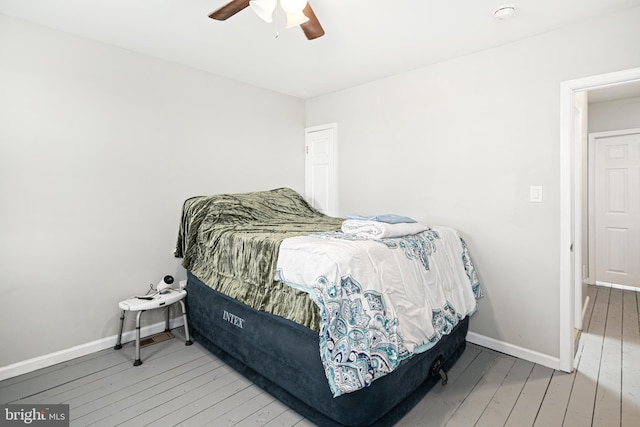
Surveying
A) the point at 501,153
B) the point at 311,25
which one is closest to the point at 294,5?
the point at 311,25

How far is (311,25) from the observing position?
186 centimetres

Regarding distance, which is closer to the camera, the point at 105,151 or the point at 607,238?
the point at 105,151

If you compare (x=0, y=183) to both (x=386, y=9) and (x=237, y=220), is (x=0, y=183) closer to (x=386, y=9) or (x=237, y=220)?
(x=237, y=220)

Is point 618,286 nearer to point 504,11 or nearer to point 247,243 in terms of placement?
point 504,11

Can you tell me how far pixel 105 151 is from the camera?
8.73ft

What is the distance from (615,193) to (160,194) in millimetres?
5315

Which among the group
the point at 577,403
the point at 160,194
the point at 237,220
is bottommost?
the point at 577,403

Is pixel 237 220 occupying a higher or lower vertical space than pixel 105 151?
lower

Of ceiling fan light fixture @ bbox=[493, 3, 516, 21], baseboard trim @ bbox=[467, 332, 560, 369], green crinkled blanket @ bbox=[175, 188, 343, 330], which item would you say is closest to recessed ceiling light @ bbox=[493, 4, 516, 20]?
ceiling fan light fixture @ bbox=[493, 3, 516, 21]

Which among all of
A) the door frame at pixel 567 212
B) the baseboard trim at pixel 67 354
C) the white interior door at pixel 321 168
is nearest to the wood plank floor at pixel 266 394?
the baseboard trim at pixel 67 354

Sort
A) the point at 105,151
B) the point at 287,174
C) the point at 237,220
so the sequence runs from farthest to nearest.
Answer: the point at 287,174, the point at 237,220, the point at 105,151

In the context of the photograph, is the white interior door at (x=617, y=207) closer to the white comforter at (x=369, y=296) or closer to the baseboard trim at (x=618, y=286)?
the baseboard trim at (x=618, y=286)

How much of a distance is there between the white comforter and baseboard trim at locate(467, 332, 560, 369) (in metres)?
0.72

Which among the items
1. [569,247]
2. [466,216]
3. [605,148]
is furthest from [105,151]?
[605,148]
